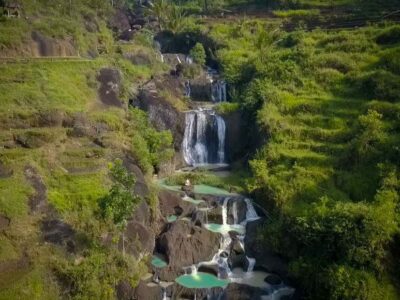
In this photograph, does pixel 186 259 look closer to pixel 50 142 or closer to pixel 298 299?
pixel 298 299

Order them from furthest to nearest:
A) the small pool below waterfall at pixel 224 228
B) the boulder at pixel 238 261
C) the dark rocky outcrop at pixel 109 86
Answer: the dark rocky outcrop at pixel 109 86 < the small pool below waterfall at pixel 224 228 < the boulder at pixel 238 261

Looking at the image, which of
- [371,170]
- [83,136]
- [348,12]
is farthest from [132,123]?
[348,12]

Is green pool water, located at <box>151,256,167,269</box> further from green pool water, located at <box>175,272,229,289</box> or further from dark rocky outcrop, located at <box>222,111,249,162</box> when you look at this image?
dark rocky outcrop, located at <box>222,111,249,162</box>

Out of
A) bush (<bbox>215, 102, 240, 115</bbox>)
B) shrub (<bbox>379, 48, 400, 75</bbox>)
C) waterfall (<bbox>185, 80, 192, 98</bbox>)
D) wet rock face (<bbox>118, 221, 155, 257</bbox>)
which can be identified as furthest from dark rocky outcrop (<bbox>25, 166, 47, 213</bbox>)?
shrub (<bbox>379, 48, 400, 75</bbox>)

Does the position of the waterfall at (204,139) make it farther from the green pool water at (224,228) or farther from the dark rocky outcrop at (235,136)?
the green pool water at (224,228)

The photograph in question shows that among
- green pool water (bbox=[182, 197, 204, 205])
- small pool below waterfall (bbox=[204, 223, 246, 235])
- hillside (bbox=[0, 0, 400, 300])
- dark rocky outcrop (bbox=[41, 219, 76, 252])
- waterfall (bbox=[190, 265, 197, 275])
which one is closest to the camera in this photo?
dark rocky outcrop (bbox=[41, 219, 76, 252])

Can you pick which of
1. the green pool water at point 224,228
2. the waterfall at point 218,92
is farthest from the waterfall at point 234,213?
the waterfall at point 218,92
